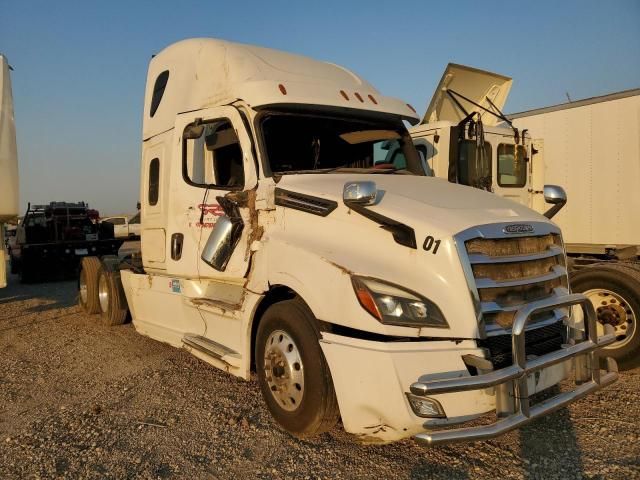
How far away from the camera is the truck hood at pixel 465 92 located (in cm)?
893

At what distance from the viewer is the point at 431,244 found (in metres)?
3.49

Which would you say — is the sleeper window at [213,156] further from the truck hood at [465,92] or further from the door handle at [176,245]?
the truck hood at [465,92]

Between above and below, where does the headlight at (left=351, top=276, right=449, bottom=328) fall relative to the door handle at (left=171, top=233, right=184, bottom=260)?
below

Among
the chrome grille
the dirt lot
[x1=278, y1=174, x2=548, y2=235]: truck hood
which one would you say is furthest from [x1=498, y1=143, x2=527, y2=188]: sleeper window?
the chrome grille

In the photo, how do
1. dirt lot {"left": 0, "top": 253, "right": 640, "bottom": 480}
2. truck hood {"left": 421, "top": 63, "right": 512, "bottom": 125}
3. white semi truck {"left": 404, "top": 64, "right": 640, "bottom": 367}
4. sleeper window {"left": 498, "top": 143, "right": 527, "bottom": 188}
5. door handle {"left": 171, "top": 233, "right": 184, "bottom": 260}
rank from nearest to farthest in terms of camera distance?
dirt lot {"left": 0, "top": 253, "right": 640, "bottom": 480}, door handle {"left": 171, "top": 233, "right": 184, "bottom": 260}, white semi truck {"left": 404, "top": 64, "right": 640, "bottom": 367}, sleeper window {"left": 498, "top": 143, "right": 527, "bottom": 188}, truck hood {"left": 421, "top": 63, "right": 512, "bottom": 125}

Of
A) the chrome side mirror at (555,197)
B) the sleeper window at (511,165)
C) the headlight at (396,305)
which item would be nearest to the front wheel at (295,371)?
the headlight at (396,305)

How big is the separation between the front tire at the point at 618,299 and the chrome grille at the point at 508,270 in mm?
1816

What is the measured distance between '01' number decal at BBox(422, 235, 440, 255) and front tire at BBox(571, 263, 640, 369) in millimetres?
2913

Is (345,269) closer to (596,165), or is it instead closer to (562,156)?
(596,165)

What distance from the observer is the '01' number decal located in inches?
136

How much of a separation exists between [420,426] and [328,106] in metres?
3.15

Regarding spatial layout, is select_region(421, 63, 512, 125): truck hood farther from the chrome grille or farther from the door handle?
the chrome grille

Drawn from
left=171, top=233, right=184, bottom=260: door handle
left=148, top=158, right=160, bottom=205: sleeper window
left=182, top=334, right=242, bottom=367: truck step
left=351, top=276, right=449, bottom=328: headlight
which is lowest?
left=182, top=334, right=242, bottom=367: truck step

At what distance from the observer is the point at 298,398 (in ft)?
12.9
